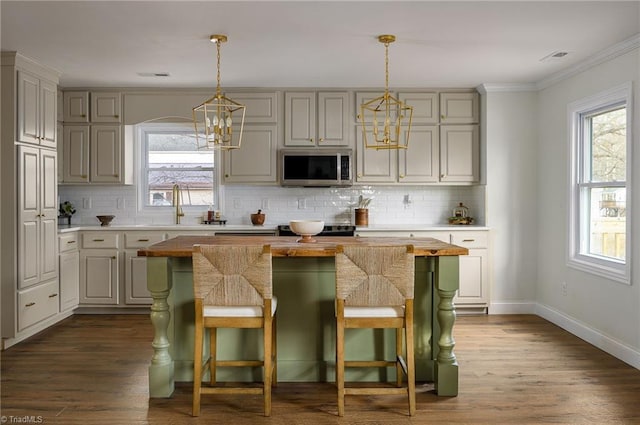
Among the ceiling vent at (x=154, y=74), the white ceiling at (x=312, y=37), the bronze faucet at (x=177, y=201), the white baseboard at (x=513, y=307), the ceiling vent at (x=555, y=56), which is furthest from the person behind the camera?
the bronze faucet at (x=177, y=201)

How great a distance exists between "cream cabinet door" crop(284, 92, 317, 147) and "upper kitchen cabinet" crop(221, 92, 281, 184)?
0.40ft

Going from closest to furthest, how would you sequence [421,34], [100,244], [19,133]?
[421,34]
[19,133]
[100,244]

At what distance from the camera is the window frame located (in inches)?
233

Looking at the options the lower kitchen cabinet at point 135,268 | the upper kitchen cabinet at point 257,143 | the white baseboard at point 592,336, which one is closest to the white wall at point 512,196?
the white baseboard at point 592,336

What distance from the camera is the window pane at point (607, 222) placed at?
4082 millimetres

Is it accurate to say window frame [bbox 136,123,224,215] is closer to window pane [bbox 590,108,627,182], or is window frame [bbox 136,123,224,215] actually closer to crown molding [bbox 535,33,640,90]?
crown molding [bbox 535,33,640,90]

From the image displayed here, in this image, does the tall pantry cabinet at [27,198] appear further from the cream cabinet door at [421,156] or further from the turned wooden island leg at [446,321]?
the cream cabinet door at [421,156]

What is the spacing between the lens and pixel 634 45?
378 cm

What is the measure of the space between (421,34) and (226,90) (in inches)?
99.2

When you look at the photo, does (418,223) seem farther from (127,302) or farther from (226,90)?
(127,302)

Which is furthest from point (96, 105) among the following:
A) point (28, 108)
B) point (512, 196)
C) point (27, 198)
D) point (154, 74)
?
point (512, 196)

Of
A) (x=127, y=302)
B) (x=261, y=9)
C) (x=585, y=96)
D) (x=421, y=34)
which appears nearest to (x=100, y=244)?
(x=127, y=302)

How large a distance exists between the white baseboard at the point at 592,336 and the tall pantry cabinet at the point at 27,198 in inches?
185

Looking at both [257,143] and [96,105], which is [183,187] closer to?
[257,143]
